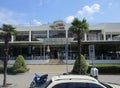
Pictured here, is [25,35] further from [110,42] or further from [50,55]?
[110,42]

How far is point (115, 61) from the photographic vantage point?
48.0 m

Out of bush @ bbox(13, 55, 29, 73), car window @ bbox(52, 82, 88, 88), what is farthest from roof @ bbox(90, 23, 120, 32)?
car window @ bbox(52, 82, 88, 88)

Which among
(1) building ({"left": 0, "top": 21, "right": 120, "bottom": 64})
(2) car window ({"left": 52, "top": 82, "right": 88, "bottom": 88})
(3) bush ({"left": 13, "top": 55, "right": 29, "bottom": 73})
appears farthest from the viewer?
(1) building ({"left": 0, "top": 21, "right": 120, "bottom": 64})

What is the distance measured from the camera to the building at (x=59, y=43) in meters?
50.6

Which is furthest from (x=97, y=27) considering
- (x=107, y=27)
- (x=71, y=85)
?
(x=71, y=85)

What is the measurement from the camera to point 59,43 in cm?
5503

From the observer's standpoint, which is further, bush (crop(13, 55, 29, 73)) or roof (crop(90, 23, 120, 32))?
roof (crop(90, 23, 120, 32))

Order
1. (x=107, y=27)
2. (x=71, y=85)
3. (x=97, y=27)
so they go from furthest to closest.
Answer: (x=107, y=27) < (x=97, y=27) < (x=71, y=85)

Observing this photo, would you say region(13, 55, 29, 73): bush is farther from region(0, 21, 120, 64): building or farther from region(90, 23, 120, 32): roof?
region(90, 23, 120, 32): roof

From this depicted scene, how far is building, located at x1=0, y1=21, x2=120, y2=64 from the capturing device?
50.6m

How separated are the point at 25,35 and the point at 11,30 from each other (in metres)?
32.7

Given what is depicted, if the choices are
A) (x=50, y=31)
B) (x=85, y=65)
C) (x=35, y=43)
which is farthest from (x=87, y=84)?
(x=50, y=31)

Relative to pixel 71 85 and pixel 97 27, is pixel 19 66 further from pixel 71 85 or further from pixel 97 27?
pixel 97 27

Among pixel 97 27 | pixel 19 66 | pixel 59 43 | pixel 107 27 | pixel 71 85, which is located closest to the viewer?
pixel 71 85
